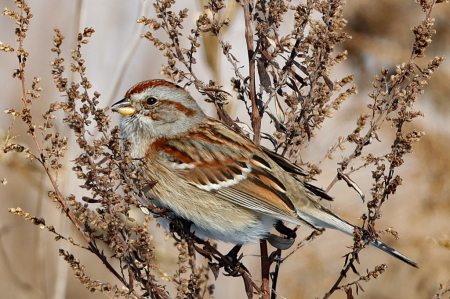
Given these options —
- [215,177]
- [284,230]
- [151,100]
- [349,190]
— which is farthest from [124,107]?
[349,190]

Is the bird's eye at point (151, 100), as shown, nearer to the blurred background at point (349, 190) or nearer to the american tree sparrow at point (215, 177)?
→ the american tree sparrow at point (215, 177)

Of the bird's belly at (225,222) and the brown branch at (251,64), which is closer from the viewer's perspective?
the brown branch at (251,64)

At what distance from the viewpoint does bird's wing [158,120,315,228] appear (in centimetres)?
210

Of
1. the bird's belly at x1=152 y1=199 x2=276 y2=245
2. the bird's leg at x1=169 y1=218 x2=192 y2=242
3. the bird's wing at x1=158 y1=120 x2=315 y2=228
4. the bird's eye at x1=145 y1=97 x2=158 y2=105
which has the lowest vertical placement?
the bird's leg at x1=169 y1=218 x2=192 y2=242

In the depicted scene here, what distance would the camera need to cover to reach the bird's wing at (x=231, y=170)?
6.88 ft

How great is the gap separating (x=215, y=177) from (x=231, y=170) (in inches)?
3.2

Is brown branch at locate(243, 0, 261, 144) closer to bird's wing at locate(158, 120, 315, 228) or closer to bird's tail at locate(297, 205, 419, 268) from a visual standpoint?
bird's wing at locate(158, 120, 315, 228)

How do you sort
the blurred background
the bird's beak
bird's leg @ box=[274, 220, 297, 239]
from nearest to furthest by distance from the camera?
bird's leg @ box=[274, 220, 297, 239] → the bird's beak → the blurred background

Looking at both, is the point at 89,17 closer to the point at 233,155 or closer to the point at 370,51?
the point at 370,51

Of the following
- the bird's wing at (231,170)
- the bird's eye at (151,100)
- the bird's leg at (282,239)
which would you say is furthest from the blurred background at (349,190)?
the bird's leg at (282,239)

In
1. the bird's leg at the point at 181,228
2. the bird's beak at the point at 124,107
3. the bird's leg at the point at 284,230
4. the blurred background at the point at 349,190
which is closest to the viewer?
the bird's leg at the point at 181,228

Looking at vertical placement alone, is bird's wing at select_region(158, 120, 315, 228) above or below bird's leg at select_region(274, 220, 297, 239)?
above

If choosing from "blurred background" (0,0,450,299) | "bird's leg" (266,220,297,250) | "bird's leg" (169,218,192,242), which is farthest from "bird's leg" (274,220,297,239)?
"blurred background" (0,0,450,299)

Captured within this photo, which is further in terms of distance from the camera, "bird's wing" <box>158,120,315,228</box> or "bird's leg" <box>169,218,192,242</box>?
"bird's wing" <box>158,120,315,228</box>
